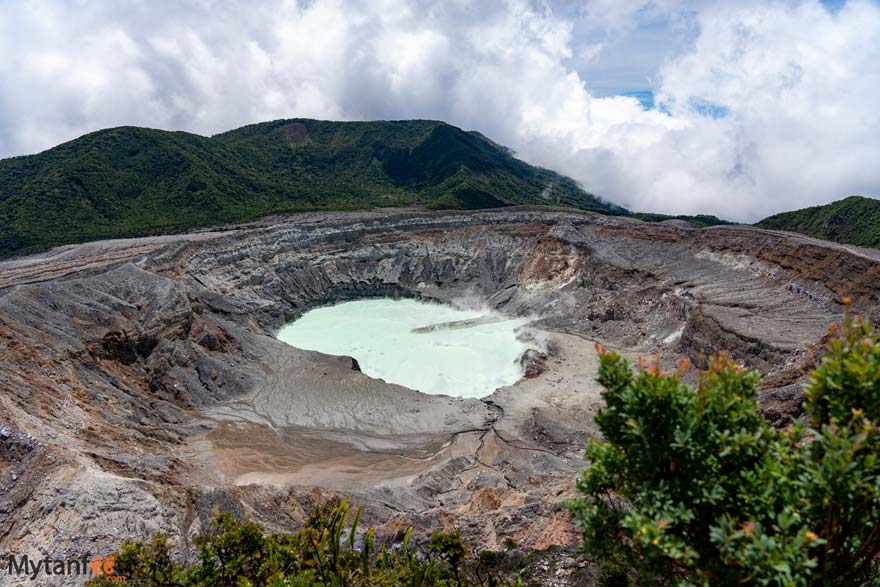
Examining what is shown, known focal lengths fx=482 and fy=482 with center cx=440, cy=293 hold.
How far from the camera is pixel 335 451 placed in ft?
79.6

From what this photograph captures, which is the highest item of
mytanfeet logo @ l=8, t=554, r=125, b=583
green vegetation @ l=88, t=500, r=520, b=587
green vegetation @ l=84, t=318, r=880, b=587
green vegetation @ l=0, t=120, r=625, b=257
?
green vegetation @ l=0, t=120, r=625, b=257

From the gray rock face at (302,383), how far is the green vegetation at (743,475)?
10.8ft

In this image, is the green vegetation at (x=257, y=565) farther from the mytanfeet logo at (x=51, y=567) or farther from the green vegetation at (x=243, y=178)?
the green vegetation at (x=243, y=178)

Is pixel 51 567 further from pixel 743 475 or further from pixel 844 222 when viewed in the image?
pixel 844 222

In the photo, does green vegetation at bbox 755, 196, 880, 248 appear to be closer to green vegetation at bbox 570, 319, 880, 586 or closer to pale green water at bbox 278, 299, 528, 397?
pale green water at bbox 278, 299, 528, 397

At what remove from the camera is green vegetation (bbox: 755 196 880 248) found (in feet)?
196

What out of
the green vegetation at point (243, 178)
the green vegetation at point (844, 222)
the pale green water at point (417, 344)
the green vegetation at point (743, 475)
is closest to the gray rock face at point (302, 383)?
the pale green water at point (417, 344)

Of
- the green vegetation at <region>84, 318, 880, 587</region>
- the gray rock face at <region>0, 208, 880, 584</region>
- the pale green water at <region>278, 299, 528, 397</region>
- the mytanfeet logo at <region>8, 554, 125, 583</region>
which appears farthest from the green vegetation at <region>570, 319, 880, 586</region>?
the pale green water at <region>278, 299, 528, 397</region>

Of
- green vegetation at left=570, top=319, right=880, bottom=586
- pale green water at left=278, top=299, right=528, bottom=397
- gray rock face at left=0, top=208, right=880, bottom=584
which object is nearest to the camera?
green vegetation at left=570, top=319, right=880, bottom=586

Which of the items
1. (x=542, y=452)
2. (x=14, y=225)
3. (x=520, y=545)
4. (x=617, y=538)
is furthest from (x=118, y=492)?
(x=14, y=225)

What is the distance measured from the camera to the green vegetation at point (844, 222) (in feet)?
196

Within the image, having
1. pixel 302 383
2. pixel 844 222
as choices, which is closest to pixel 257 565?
pixel 302 383

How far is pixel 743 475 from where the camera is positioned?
5.43m

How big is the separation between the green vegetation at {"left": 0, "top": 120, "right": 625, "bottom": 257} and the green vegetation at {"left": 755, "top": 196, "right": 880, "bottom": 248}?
161 ft
